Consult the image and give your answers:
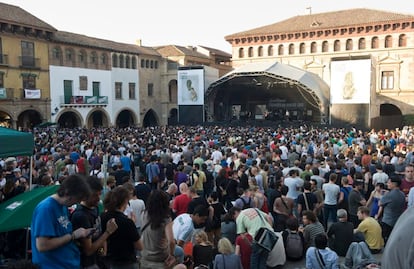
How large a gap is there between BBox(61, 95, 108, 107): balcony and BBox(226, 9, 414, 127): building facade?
18.5 metres

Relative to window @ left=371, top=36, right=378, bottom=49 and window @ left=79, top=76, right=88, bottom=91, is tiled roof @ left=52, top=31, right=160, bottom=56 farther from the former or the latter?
window @ left=371, top=36, right=378, bottom=49

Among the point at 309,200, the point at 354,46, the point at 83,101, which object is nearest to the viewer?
the point at 309,200

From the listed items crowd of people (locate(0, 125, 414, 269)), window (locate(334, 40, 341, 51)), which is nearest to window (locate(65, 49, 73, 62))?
crowd of people (locate(0, 125, 414, 269))

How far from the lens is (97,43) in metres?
38.6

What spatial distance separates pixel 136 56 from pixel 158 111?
703cm

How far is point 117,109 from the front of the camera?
40.3m

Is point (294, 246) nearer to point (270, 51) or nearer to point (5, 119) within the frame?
point (5, 119)

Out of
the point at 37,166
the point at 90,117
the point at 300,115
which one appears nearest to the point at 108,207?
the point at 37,166

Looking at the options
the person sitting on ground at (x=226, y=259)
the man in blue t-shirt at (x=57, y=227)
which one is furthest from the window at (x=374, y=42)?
the man in blue t-shirt at (x=57, y=227)

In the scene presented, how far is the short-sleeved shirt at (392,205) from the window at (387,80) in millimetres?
37118

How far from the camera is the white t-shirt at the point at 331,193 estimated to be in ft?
26.9

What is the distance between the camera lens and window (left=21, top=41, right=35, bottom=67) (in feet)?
105

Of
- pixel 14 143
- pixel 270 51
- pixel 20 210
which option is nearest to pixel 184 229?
pixel 20 210

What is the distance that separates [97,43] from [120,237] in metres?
37.6
